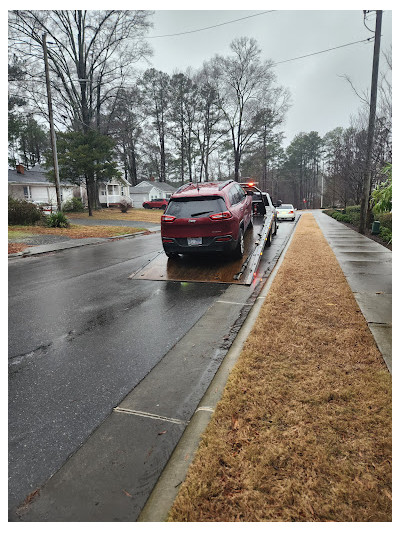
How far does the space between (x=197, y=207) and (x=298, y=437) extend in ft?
18.4

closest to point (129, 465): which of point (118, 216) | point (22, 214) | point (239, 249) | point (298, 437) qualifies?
point (298, 437)

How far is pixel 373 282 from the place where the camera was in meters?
6.18

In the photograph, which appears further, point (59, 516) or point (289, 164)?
point (289, 164)

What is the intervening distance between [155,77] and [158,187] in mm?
17134

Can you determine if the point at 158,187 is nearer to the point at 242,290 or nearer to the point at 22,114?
the point at 22,114

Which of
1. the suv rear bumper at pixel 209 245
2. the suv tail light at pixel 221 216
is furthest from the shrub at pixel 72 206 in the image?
the suv tail light at pixel 221 216

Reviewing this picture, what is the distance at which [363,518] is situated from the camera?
5.45ft

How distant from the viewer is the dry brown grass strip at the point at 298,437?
5.64 feet

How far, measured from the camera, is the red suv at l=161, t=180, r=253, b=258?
22.8 feet

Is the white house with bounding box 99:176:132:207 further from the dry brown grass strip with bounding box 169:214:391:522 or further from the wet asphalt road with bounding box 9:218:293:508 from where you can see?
the dry brown grass strip with bounding box 169:214:391:522

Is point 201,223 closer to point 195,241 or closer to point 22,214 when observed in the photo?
point 195,241

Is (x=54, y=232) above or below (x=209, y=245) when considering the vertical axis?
above

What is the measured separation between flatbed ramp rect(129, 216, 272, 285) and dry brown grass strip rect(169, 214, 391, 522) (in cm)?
294

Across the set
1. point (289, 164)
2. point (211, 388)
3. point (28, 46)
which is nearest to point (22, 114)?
point (28, 46)
